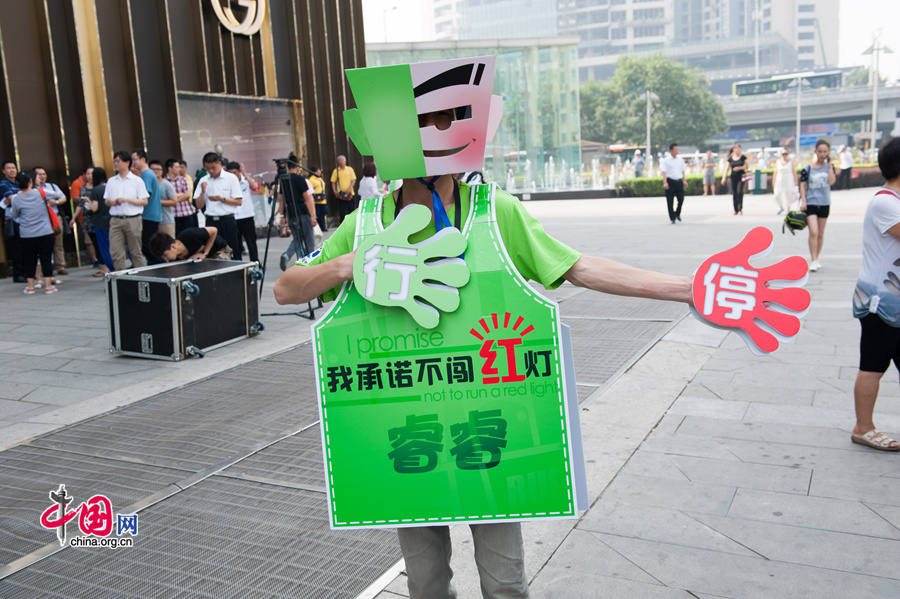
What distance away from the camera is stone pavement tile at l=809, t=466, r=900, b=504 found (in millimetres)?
3547

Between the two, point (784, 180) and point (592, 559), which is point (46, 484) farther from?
point (784, 180)

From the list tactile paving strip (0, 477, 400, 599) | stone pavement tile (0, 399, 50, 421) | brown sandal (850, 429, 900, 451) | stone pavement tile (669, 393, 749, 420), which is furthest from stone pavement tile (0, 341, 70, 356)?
brown sandal (850, 429, 900, 451)

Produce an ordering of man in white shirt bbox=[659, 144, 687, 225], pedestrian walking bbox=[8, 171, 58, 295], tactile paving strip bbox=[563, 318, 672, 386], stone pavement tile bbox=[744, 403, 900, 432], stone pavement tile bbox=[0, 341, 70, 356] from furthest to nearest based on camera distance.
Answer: man in white shirt bbox=[659, 144, 687, 225], pedestrian walking bbox=[8, 171, 58, 295], stone pavement tile bbox=[0, 341, 70, 356], tactile paving strip bbox=[563, 318, 672, 386], stone pavement tile bbox=[744, 403, 900, 432]

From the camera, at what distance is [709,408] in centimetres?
488

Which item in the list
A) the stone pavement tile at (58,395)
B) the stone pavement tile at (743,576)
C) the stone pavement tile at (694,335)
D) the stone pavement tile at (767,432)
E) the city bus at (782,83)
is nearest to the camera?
the stone pavement tile at (743,576)

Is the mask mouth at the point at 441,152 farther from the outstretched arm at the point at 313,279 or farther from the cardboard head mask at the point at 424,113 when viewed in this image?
the outstretched arm at the point at 313,279

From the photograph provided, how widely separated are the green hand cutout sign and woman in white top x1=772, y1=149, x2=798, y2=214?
1529 cm

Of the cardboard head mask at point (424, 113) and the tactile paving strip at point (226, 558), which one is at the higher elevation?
the cardboard head mask at point (424, 113)

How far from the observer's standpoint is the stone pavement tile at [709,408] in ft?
15.6

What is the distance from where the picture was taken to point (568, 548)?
3193 mm

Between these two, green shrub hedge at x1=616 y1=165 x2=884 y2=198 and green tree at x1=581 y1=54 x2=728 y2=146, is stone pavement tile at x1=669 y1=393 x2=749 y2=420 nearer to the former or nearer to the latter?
green shrub hedge at x1=616 y1=165 x2=884 y2=198

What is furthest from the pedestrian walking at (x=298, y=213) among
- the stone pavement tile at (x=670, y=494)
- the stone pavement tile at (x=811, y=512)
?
the stone pavement tile at (x=811, y=512)

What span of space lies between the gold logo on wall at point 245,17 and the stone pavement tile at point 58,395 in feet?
38.9

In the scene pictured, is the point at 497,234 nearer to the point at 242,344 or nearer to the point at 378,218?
the point at 378,218
